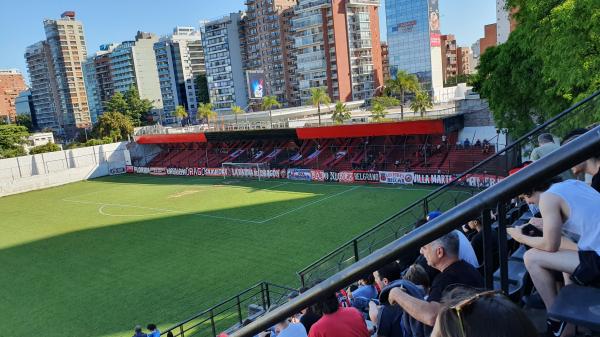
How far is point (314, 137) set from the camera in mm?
38406

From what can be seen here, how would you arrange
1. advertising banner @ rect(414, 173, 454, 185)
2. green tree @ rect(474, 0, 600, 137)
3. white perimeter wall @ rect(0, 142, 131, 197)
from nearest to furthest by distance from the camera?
green tree @ rect(474, 0, 600, 137) < advertising banner @ rect(414, 173, 454, 185) < white perimeter wall @ rect(0, 142, 131, 197)

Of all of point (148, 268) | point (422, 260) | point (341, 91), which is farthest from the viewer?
point (341, 91)

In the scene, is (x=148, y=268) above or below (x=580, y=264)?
below

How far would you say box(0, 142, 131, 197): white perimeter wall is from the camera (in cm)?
4600

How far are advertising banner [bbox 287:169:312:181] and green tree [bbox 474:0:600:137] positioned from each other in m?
15.5

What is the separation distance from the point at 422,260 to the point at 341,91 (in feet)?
256

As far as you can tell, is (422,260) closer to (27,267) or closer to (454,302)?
(454,302)

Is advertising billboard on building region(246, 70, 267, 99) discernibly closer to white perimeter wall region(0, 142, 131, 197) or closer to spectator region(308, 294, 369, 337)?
white perimeter wall region(0, 142, 131, 197)

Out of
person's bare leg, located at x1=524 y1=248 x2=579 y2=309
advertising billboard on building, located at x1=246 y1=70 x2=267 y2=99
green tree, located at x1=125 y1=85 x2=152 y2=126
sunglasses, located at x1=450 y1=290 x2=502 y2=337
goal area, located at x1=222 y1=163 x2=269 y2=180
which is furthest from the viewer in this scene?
green tree, located at x1=125 y1=85 x2=152 y2=126

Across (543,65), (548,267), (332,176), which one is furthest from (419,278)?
(332,176)

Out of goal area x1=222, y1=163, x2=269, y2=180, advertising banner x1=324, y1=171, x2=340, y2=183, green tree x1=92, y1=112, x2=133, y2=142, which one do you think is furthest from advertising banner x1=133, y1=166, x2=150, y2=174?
advertising banner x1=324, y1=171, x2=340, y2=183

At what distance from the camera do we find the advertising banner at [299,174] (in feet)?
118

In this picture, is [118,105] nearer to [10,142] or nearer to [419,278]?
[10,142]

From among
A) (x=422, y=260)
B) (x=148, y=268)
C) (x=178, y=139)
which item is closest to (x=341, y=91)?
(x=178, y=139)
